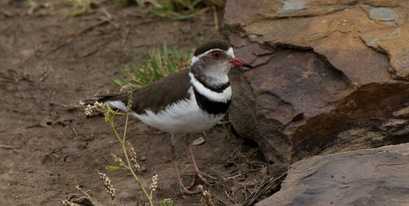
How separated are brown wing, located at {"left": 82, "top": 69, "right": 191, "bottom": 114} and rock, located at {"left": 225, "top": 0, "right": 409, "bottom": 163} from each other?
60cm

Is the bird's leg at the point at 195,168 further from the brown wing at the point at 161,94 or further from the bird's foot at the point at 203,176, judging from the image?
the brown wing at the point at 161,94

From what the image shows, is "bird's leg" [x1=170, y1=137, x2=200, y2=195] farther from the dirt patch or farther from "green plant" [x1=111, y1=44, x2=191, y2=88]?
"green plant" [x1=111, y1=44, x2=191, y2=88]

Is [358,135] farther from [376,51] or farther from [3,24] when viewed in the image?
[3,24]

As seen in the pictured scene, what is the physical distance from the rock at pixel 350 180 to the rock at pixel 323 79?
0.77 metres

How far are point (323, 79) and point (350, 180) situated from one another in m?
1.56

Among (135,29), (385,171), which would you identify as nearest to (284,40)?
(385,171)

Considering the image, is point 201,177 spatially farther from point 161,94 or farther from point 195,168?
point 161,94

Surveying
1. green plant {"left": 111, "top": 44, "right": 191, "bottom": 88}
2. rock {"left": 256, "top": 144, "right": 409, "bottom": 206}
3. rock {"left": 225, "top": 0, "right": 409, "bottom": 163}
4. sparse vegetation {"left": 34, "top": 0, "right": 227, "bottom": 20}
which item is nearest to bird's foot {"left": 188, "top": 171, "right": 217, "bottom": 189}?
rock {"left": 225, "top": 0, "right": 409, "bottom": 163}

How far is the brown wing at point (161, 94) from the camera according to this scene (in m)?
6.30

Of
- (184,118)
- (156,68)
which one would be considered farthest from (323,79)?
(156,68)

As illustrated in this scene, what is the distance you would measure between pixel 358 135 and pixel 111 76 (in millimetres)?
3584

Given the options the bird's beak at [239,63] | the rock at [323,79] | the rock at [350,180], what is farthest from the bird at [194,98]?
the rock at [350,180]

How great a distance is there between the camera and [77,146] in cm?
748

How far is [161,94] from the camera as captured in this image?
255 inches
